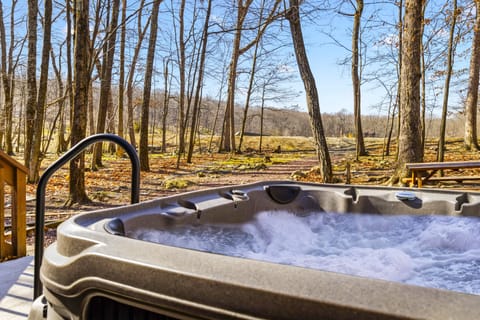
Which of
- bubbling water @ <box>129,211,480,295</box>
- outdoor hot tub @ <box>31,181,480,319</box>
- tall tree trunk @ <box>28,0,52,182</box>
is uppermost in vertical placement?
tall tree trunk @ <box>28,0,52,182</box>

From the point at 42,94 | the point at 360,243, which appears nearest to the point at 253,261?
the point at 360,243

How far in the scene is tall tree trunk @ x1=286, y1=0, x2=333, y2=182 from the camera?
219 inches

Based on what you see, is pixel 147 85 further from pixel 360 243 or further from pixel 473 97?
pixel 473 97

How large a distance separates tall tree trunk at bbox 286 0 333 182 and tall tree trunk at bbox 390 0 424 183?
3.71 ft

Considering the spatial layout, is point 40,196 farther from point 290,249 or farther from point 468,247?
point 468,247

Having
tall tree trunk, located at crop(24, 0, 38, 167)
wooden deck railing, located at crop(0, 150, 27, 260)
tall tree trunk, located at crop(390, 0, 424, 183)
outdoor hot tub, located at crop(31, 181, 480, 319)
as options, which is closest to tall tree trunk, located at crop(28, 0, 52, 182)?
tall tree trunk, located at crop(24, 0, 38, 167)

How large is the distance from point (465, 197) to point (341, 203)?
0.77 metres

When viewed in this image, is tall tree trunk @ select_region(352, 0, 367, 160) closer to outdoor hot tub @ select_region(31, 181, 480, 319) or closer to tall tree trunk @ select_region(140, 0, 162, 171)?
tall tree trunk @ select_region(140, 0, 162, 171)

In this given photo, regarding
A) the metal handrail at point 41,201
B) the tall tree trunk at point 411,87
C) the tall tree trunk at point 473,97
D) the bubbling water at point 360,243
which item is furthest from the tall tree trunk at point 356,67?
the metal handrail at point 41,201

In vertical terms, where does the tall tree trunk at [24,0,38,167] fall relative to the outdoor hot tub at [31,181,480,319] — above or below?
above

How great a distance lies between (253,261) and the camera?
79 centimetres

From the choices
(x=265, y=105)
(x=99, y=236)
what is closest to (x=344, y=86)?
(x=265, y=105)

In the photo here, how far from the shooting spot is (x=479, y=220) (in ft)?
7.22

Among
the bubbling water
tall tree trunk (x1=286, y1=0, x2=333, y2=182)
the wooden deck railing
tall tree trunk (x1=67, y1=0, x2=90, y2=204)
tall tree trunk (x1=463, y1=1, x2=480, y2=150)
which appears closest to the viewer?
the bubbling water
